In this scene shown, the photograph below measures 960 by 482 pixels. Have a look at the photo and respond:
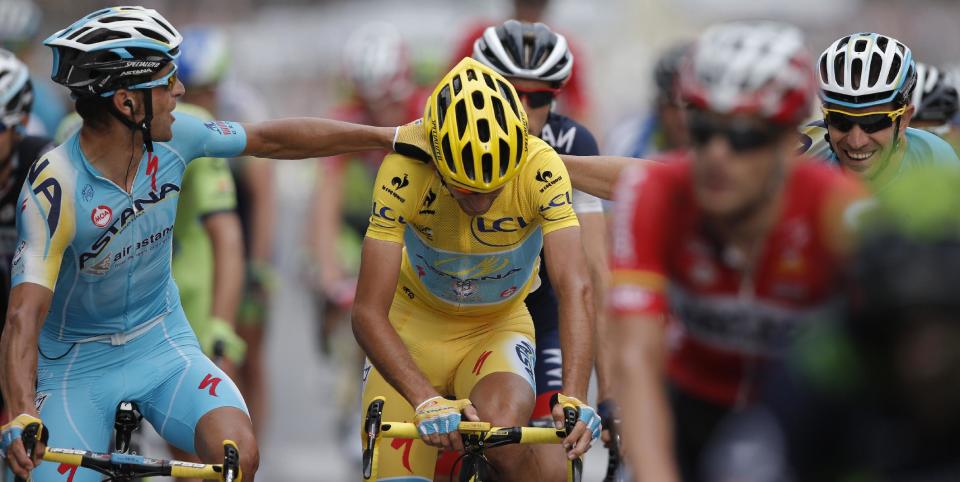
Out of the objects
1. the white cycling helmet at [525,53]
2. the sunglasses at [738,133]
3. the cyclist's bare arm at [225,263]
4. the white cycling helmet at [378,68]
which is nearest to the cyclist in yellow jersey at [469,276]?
the white cycling helmet at [525,53]

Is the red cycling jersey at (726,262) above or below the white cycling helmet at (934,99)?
below

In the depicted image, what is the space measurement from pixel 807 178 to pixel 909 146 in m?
2.77

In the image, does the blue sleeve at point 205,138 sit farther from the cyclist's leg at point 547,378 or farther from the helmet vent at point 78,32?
the cyclist's leg at point 547,378

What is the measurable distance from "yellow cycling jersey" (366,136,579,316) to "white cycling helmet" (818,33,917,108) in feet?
4.65

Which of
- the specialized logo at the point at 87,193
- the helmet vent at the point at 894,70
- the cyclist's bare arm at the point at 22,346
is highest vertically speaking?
the helmet vent at the point at 894,70

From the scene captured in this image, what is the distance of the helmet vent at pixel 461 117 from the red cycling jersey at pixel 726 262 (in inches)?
60.2

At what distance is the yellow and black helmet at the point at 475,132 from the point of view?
6480mm

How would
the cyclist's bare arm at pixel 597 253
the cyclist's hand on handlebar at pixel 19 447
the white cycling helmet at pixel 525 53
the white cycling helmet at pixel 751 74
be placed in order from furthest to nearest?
the cyclist's bare arm at pixel 597 253 → the white cycling helmet at pixel 525 53 → the cyclist's hand on handlebar at pixel 19 447 → the white cycling helmet at pixel 751 74

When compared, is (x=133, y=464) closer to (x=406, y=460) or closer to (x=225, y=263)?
(x=406, y=460)

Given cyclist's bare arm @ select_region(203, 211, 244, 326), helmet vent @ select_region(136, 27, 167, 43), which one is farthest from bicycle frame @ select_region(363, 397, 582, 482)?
cyclist's bare arm @ select_region(203, 211, 244, 326)

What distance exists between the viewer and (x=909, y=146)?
7.47 meters

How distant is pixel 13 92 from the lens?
28.1 feet

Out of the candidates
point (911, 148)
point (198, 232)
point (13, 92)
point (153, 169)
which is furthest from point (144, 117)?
point (911, 148)

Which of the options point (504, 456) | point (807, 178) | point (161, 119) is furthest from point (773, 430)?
point (161, 119)
